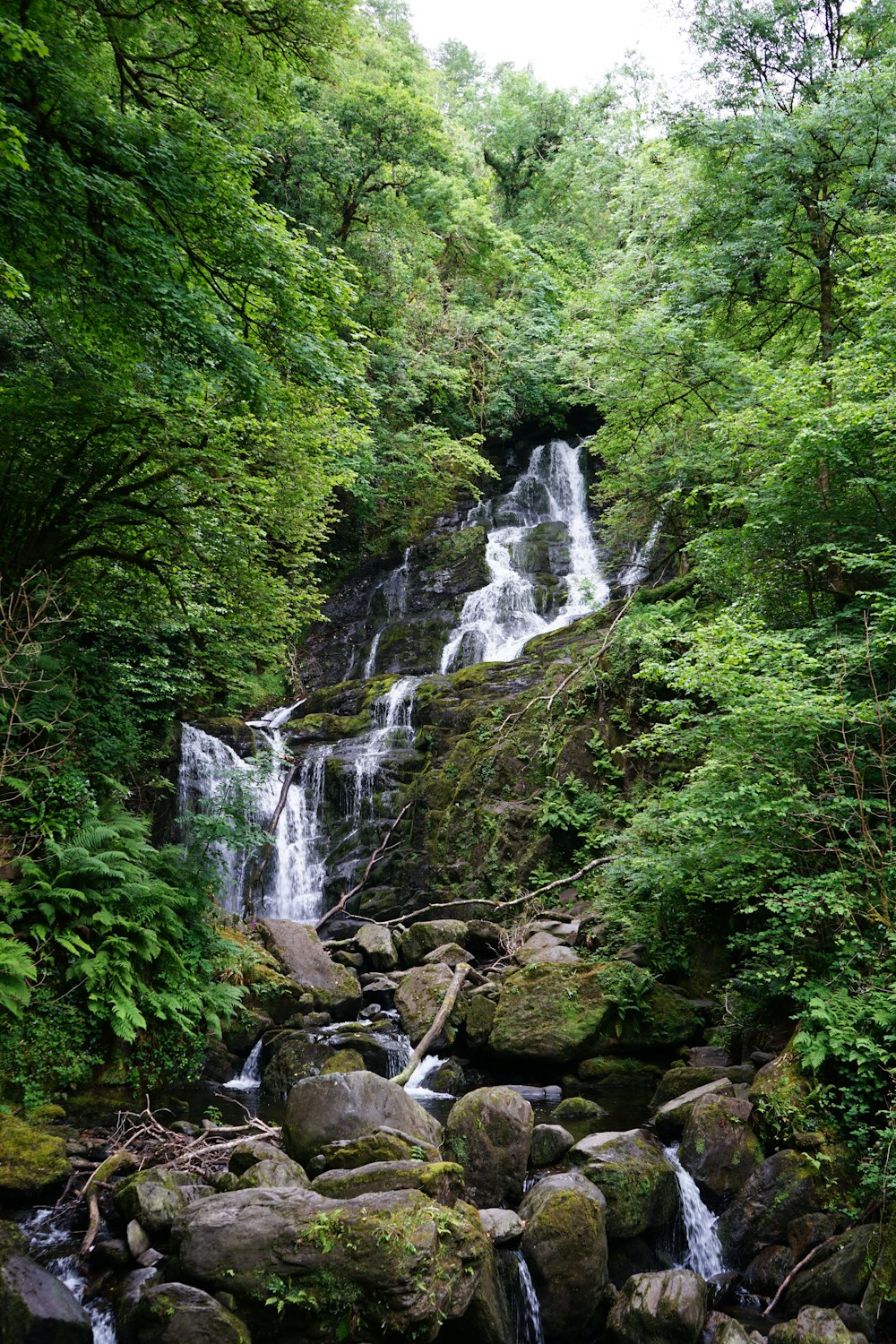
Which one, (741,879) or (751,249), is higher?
(751,249)

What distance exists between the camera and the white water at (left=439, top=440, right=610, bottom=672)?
62.0ft

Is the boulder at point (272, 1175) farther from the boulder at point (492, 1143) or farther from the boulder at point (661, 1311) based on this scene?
the boulder at point (661, 1311)

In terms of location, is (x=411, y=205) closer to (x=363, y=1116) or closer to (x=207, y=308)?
(x=207, y=308)

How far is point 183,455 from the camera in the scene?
9047 mm

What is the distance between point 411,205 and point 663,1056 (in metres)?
23.2

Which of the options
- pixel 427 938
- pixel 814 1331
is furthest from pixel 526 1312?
pixel 427 938

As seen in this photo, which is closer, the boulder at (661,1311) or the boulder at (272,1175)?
the boulder at (661,1311)

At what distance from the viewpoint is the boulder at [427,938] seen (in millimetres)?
10984

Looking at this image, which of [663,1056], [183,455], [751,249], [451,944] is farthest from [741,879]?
[751,249]

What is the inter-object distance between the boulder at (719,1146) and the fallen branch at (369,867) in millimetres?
7382

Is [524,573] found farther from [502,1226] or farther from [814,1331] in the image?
[814,1331]

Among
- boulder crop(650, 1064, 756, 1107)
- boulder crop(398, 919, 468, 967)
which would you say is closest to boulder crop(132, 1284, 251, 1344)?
boulder crop(650, 1064, 756, 1107)

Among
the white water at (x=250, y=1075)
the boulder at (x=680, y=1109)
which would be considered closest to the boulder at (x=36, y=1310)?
the white water at (x=250, y=1075)

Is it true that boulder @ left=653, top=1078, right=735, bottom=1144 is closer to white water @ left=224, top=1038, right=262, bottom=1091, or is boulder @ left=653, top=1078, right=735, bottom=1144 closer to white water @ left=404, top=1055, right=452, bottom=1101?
white water @ left=404, top=1055, right=452, bottom=1101
